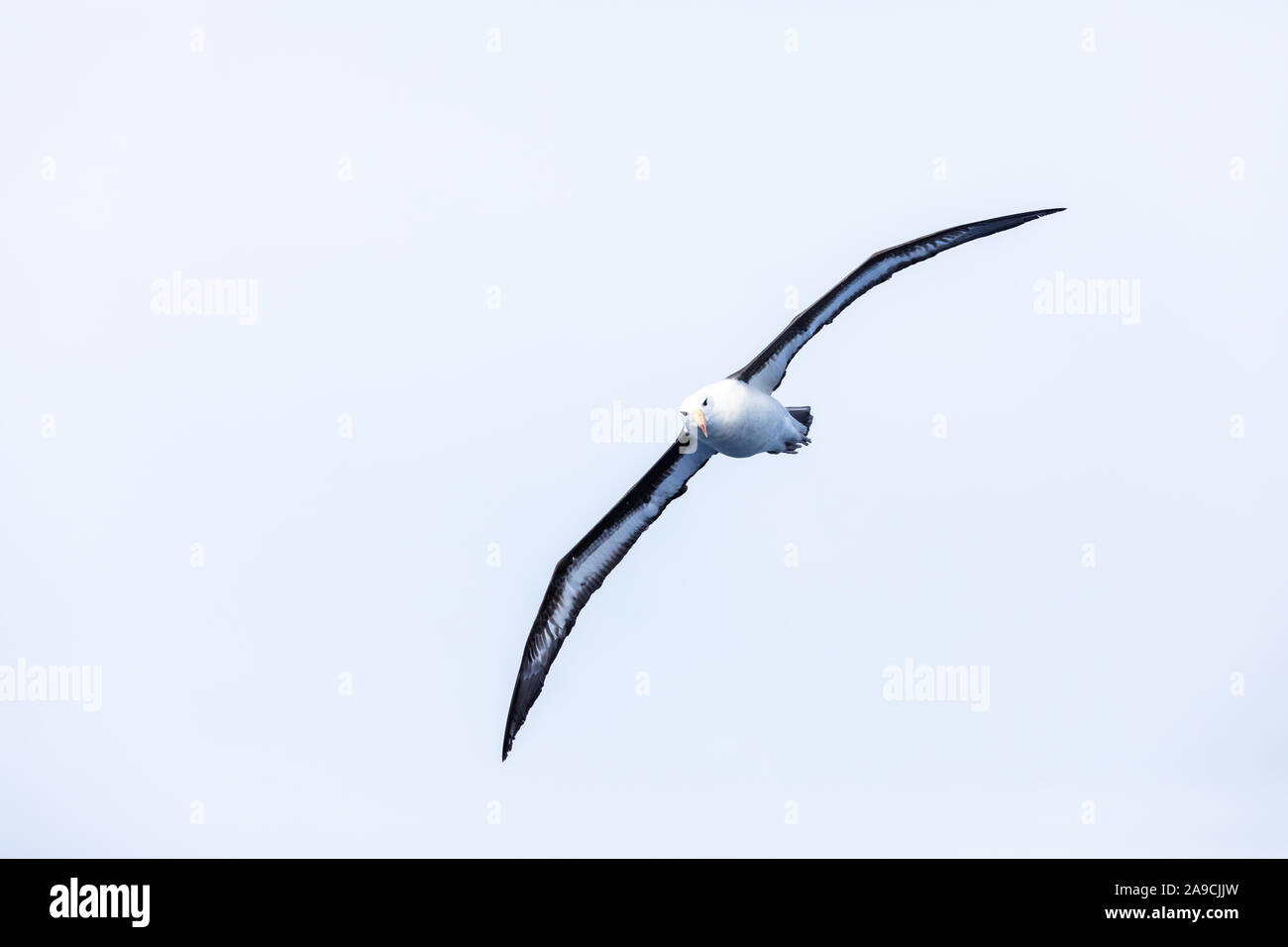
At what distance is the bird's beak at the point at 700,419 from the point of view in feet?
63.0

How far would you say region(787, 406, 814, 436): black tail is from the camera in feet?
66.4

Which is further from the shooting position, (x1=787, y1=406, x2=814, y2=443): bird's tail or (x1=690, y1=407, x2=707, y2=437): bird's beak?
(x1=787, y1=406, x2=814, y2=443): bird's tail

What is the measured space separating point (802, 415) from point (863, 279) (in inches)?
72.4

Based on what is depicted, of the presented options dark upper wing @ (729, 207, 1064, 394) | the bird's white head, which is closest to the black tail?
dark upper wing @ (729, 207, 1064, 394)

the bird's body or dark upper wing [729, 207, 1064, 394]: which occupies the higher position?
dark upper wing [729, 207, 1064, 394]

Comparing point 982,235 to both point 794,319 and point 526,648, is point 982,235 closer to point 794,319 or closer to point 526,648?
point 794,319

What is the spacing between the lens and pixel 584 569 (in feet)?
73.5

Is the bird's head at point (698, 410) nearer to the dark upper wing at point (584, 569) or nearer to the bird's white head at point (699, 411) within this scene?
the bird's white head at point (699, 411)

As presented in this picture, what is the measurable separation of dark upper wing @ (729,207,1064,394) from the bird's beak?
88cm

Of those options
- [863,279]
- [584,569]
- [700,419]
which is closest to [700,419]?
[700,419]

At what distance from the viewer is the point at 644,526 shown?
2228cm

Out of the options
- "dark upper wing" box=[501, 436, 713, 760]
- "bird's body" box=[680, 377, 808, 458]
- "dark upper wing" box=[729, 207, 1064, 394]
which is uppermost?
"dark upper wing" box=[729, 207, 1064, 394]

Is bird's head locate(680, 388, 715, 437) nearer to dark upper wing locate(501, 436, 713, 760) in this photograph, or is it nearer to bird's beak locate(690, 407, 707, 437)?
bird's beak locate(690, 407, 707, 437)
